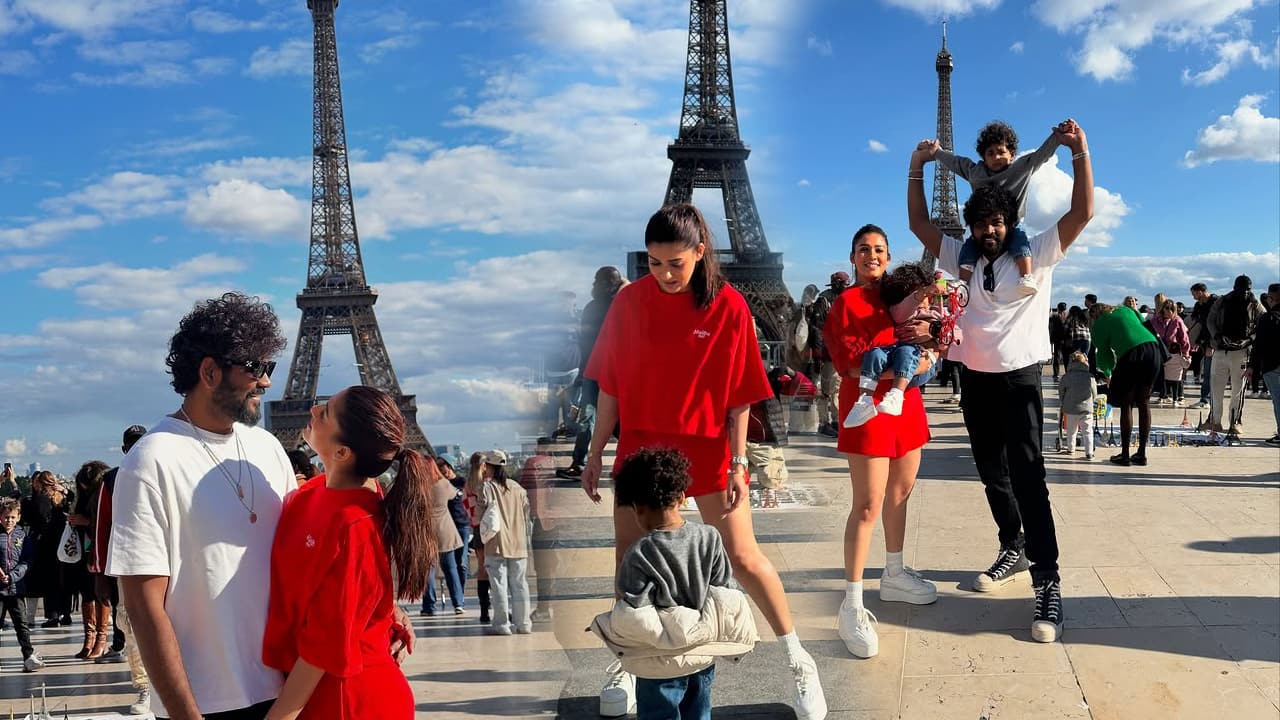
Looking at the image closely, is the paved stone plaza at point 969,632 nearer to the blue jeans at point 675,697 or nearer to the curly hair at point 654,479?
the blue jeans at point 675,697

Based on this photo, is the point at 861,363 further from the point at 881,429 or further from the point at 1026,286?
the point at 1026,286

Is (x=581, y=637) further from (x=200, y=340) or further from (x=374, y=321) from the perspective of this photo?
(x=374, y=321)

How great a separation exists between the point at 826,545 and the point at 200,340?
12.2 feet

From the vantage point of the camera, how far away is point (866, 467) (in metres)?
3.92

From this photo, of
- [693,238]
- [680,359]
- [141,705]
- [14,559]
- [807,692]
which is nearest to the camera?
[693,238]

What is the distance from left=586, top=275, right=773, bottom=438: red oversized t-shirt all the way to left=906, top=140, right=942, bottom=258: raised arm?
1.77m

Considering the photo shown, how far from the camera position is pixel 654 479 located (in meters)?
2.60

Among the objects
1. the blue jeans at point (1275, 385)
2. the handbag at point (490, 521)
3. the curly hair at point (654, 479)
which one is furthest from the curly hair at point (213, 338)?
the blue jeans at point (1275, 385)

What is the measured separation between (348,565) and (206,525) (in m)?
0.31

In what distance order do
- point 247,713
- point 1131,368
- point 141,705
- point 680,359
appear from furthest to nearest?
point 1131,368 → point 141,705 → point 680,359 → point 247,713

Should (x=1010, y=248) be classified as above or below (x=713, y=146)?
Result: below

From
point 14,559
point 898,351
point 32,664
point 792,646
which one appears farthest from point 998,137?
point 14,559

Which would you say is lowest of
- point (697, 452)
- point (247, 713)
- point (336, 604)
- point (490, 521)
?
point (490, 521)

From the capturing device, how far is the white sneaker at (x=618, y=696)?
11.0 feet
